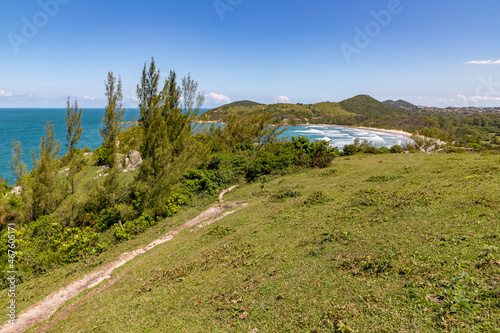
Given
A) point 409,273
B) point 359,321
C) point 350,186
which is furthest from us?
point 350,186

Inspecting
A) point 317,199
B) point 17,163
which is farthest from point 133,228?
point 317,199

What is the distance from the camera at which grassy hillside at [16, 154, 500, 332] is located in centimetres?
436

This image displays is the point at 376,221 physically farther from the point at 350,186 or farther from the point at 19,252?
the point at 19,252

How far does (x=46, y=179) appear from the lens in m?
13.4

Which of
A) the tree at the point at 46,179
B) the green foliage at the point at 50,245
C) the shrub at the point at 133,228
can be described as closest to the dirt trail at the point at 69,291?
the green foliage at the point at 50,245

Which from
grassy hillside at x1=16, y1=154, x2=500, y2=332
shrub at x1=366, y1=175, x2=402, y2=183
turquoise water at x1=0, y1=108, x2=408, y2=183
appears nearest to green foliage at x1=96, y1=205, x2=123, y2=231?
grassy hillside at x1=16, y1=154, x2=500, y2=332

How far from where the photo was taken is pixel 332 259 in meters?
6.79

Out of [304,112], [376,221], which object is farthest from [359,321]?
[304,112]

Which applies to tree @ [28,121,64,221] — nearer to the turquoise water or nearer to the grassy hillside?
the grassy hillside

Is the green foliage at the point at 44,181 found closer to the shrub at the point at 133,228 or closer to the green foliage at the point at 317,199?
the shrub at the point at 133,228

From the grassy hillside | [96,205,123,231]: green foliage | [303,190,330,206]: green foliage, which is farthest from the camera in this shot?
[96,205,123,231]: green foliage

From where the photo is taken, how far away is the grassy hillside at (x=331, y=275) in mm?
4359

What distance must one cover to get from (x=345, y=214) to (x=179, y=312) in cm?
731

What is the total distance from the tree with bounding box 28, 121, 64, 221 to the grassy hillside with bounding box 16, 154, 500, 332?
4906 mm
